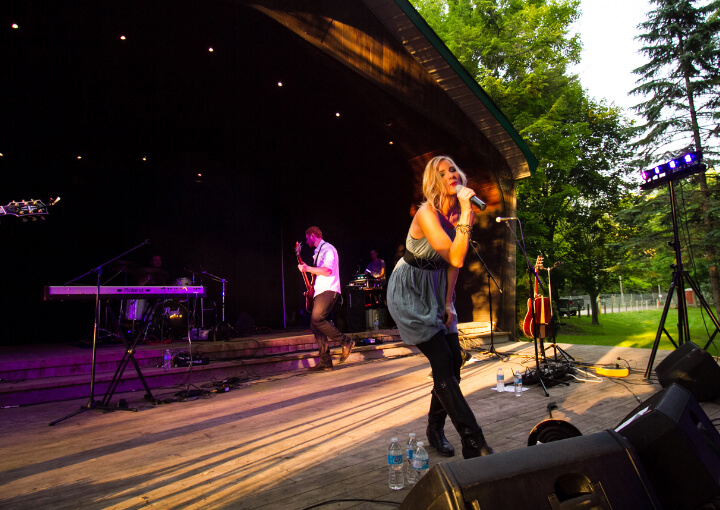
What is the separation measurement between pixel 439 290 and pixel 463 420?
81 centimetres

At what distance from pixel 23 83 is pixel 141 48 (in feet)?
8.35

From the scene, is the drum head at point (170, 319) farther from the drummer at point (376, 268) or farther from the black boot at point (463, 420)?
the black boot at point (463, 420)

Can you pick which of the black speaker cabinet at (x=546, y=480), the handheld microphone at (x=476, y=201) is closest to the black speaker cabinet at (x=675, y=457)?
the black speaker cabinet at (x=546, y=480)

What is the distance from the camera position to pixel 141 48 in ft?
26.0

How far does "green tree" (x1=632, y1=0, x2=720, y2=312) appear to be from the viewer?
45.2 feet

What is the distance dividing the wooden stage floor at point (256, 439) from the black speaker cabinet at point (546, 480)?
1.00 m

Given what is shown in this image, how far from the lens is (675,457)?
5.54ft

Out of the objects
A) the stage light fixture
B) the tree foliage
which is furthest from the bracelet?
the tree foliage

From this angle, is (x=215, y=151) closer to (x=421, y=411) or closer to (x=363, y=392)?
(x=363, y=392)

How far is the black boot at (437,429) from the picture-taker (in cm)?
277

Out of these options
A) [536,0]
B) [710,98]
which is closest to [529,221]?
[710,98]

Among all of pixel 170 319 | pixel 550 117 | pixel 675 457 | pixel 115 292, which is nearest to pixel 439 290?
pixel 675 457

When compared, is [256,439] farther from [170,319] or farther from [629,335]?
[629,335]

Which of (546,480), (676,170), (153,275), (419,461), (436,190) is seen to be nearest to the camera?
(546,480)
